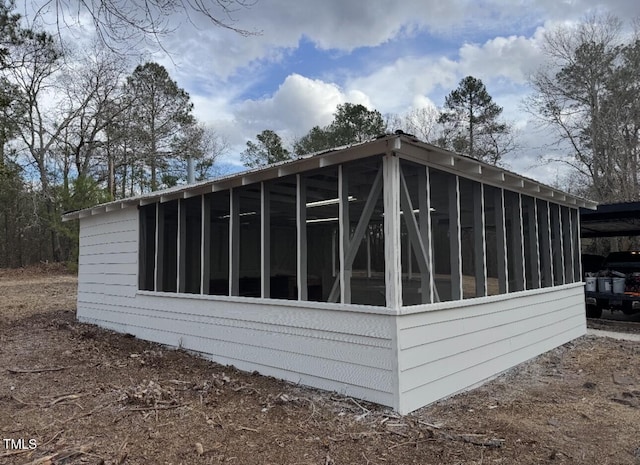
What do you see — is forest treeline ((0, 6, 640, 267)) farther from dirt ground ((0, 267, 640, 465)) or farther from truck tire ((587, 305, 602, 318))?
dirt ground ((0, 267, 640, 465))

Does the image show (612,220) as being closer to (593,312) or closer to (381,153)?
(593,312)

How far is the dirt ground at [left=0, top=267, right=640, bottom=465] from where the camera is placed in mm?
3027

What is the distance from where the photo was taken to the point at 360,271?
4883 millimetres

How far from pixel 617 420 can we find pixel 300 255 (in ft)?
10.4

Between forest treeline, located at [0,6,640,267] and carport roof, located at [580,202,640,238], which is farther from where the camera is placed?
forest treeline, located at [0,6,640,267]

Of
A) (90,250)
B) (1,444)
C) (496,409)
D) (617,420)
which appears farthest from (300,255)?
(90,250)

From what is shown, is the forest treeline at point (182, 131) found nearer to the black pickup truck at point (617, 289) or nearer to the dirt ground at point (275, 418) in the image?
the black pickup truck at point (617, 289)

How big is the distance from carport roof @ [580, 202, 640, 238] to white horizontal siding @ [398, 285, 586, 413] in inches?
109

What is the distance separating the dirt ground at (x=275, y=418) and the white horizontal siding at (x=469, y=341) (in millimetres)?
172

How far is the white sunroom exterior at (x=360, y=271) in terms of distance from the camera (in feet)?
13.1

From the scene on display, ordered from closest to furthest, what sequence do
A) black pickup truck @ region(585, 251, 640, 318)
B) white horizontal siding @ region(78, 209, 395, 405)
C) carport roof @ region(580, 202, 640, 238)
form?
white horizontal siding @ region(78, 209, 395, 405) → carport roof @ region(580, 202, 640, 238) → black pickup truck @ region(585, 251, 640, 318)

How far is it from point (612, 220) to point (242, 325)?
8585 mm

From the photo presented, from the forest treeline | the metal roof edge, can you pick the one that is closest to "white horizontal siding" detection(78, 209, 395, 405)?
the metal roof edge

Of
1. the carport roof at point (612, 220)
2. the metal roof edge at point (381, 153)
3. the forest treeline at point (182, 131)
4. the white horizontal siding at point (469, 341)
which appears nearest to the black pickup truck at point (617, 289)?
the carport roof at point (612, 220)
